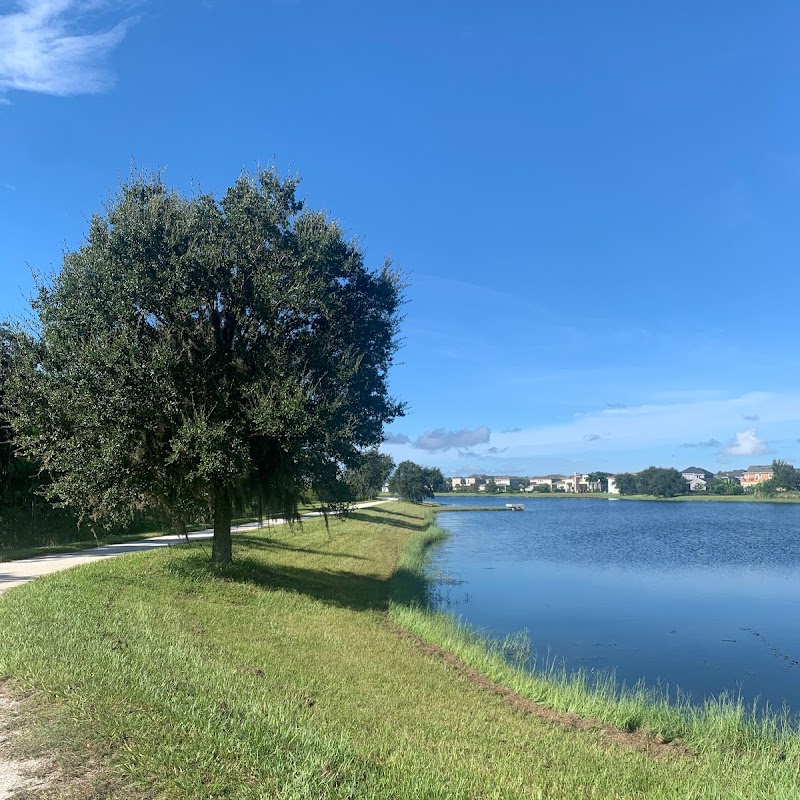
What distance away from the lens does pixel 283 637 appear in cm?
1307

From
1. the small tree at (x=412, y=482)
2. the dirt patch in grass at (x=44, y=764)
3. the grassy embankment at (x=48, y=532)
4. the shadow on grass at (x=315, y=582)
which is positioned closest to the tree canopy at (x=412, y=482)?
the small tree at (x=412, y=482)

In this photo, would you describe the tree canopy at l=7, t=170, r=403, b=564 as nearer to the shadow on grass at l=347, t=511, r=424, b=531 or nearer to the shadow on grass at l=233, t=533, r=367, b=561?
the shadow on grass at l=233, t=533, r=367, b=561

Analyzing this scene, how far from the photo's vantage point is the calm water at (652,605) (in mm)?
15422

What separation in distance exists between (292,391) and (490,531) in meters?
48.5

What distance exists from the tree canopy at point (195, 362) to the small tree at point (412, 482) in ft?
311

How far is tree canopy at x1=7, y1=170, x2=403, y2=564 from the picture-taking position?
15.4 metres

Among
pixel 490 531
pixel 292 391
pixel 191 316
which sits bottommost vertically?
pixel 490 531

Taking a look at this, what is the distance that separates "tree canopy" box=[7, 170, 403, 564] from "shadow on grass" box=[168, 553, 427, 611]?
176 centimetres

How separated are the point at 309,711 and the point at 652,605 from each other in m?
18.7

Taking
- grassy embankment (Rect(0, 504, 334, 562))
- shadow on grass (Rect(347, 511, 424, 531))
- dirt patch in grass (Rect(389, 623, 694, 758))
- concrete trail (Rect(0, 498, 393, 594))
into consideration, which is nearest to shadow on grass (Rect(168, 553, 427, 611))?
concrete trail (Rect(0, 498, 393, 594))

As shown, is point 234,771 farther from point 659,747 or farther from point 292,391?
point 292,391

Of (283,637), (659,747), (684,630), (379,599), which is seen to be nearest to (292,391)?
(283,637)

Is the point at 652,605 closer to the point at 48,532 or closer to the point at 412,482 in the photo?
the point at 48,532

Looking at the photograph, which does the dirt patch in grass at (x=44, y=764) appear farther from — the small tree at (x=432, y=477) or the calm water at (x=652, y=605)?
the small tree at (x=432, y=477)
